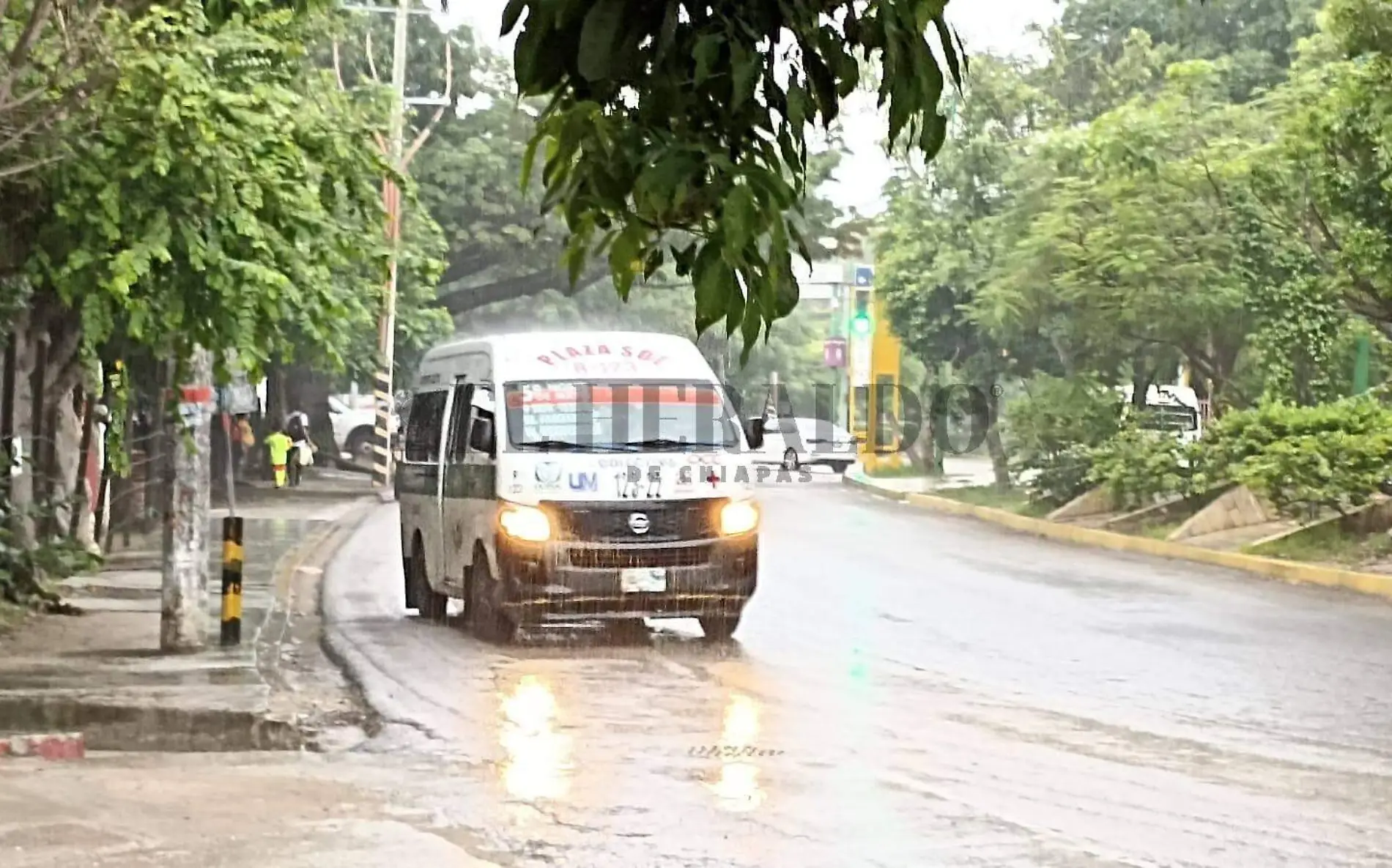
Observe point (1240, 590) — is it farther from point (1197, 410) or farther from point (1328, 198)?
point (1197, 410)

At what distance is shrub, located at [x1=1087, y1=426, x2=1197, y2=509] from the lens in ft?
88.2

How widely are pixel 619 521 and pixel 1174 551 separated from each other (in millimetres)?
11427

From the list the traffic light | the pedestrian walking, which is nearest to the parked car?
the traffic light

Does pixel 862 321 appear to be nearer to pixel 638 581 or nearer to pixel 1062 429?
pixel 1062 429

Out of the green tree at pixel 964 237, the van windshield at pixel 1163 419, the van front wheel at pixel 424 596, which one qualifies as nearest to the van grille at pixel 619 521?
the van front wheel at pixel 424 596

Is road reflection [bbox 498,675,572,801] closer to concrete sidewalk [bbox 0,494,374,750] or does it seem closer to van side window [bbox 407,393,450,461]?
concrete sidewalk [bbox 0,494,374,750]

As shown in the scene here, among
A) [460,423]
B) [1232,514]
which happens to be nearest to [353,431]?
[1232,514]

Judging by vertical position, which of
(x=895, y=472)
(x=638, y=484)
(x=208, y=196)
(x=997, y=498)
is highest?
(x=208, y=196)

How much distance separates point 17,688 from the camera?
12.1 metres

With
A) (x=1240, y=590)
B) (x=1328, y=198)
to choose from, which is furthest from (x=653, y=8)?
(x=1328, y=198)

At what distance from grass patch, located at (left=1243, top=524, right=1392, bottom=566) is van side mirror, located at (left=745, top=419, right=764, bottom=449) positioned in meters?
7.92

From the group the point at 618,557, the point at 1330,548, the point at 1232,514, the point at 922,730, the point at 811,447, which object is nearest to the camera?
the point at 922,730

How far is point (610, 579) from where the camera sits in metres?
14.3

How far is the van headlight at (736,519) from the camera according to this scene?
1461 centimetres
